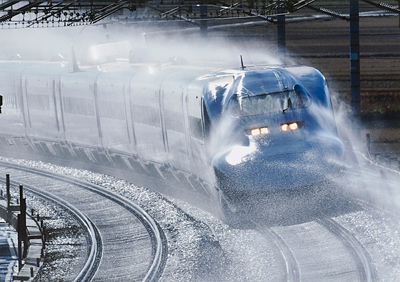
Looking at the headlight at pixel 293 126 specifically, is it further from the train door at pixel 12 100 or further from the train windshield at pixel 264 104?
the train door at pixel 12 100

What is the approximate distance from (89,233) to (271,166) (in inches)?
187

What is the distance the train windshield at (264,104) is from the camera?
1587cm

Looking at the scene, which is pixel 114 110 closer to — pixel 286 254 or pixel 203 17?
pixel 203 17

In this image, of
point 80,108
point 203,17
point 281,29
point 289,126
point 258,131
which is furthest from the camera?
point 203,17

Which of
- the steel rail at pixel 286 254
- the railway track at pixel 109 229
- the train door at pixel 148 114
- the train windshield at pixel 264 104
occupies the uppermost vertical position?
the train windshield at pixel 264 104

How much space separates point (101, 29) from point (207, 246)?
126 feet

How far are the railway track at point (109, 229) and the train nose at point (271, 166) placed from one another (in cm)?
203

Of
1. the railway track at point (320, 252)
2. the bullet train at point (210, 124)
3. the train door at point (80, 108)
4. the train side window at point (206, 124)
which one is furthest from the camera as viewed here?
the train door at point (80, 108)

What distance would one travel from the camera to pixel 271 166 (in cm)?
1522

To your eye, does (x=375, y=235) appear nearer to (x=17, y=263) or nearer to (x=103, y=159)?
(x=17, y=263)

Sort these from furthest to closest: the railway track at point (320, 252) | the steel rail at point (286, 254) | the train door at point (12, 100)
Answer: the train door at point (12, 100)
the steel rail at point (286, 254)
the railway track at point (320, 252)

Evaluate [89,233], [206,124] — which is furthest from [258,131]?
[89,233]

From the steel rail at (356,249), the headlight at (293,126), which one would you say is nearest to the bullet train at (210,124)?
the headlight at (293,126)

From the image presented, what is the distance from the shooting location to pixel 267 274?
12.9 metres
